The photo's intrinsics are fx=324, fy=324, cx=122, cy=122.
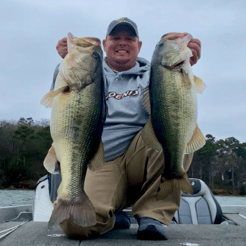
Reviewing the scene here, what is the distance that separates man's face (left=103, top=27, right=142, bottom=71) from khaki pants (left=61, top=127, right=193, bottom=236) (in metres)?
0.95

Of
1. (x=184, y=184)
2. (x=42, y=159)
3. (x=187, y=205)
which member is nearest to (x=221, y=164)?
(x=42, y=159)

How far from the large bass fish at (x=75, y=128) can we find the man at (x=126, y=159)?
0.37 meters

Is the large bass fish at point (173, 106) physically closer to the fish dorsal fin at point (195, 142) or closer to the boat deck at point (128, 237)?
the fish dorsal fin at point (195, 142)

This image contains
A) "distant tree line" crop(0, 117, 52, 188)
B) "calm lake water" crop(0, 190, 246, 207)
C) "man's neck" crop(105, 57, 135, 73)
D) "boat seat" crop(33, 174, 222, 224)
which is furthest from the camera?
"distant tree line" crop(0, 117, 52, 188)

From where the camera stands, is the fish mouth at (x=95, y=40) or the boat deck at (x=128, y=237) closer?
the boat deck at (x=128, y=237)

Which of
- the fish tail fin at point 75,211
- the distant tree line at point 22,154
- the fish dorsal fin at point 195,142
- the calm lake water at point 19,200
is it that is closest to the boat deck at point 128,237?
the fish tail fin at point 75,211

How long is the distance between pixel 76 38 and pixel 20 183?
44651mm

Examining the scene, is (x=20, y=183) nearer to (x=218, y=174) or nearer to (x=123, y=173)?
(x=218, y=174)

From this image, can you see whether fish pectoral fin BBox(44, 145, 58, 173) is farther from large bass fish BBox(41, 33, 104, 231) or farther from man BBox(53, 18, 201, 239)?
man BBox(53, 18, 201, 239)

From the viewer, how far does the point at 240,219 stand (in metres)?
4.92

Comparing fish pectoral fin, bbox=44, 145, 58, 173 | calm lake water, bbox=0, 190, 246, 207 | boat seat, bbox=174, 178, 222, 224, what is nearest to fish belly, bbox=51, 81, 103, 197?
fish pectoral fin, bbox=44, 145, 58, 173

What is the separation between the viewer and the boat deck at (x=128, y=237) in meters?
2.66

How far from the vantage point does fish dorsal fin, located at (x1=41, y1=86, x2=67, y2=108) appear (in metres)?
2.55

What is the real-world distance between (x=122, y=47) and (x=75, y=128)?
1.50m
